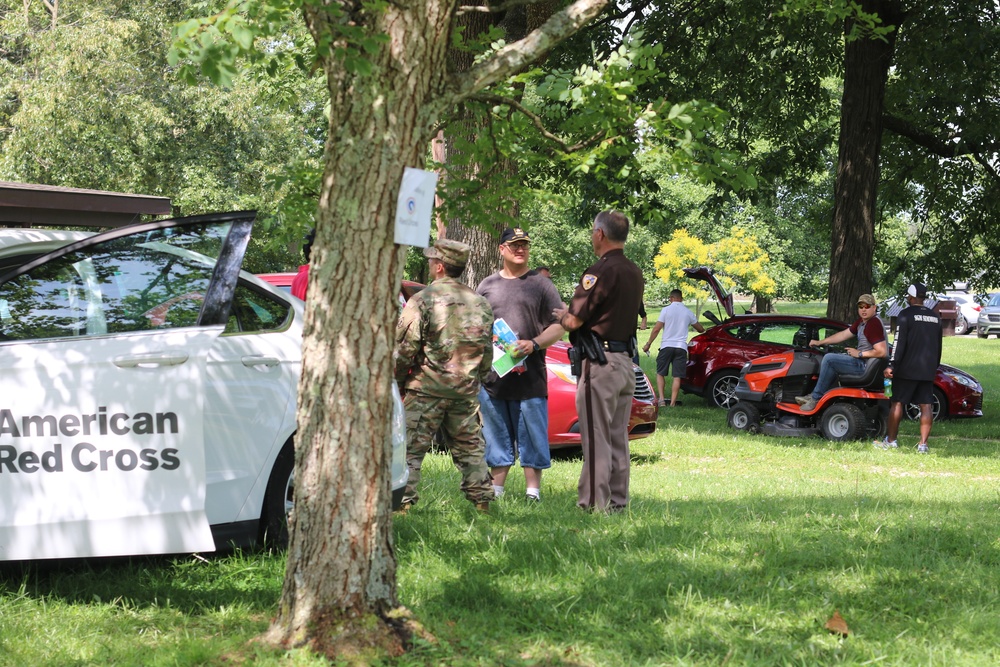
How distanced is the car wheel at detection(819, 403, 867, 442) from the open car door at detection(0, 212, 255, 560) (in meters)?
9.71

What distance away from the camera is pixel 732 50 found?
58.4ft

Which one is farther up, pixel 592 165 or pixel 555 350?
pixel 592 165

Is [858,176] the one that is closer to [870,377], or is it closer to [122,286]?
[870,377]

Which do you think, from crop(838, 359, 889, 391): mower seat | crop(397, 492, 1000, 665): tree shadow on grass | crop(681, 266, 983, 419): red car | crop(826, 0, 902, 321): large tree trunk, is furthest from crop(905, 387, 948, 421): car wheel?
crop(397, 492, 1000, 665): tree shadow on grass

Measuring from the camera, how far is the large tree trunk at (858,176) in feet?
52.4

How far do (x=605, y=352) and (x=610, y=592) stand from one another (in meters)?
2.06

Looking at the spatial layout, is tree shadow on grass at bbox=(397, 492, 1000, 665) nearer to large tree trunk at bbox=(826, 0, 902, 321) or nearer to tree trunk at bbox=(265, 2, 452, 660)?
tree trunk at bbox=(265, 2, 452, 660)

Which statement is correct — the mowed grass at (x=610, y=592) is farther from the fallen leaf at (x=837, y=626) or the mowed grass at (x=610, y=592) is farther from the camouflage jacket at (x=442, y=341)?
the camouflage jacket at (x=442, y=341)

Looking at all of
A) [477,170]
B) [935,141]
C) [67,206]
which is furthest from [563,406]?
[935,141]

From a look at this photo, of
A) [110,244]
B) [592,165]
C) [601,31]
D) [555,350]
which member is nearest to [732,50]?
[601,31]

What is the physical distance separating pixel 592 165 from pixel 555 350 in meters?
5.70

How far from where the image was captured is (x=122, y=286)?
4766 millimetres

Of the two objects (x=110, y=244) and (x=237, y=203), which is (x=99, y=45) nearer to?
(x=237, y=203)

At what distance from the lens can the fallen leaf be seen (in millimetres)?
4254
